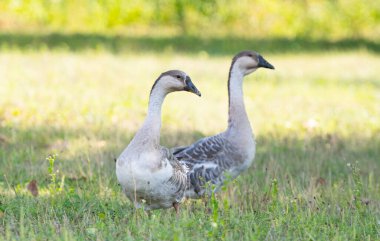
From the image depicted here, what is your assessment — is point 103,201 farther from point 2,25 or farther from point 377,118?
point 2,25

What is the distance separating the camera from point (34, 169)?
761 centimetres

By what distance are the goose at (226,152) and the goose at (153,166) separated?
0.56 meters

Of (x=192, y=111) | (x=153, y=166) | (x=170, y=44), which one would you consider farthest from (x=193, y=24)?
(x=153, y=166)

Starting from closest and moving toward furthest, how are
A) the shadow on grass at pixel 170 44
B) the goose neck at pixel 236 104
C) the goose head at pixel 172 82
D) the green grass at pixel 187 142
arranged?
the green grass at pixel 187 142 → the goose head at pixel 172 82 → the goose neck at pixel 236 104 → the shadow on grass at pixel 170 44

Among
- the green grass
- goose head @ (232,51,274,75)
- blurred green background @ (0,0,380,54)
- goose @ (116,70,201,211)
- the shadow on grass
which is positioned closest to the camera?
the green grass

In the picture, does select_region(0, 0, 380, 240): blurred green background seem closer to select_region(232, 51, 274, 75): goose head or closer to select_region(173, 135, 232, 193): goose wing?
select_region(173, 135, 232, 193): goose wing

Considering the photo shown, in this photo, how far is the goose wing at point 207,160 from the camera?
667 centimetres

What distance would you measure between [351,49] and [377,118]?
1396 cm

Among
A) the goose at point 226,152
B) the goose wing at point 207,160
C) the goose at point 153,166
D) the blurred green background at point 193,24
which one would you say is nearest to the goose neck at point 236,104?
the goose at point 226,152

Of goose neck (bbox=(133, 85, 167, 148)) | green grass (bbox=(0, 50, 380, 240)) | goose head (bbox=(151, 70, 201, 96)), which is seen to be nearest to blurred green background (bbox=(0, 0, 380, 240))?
green grass (bbox=(0, 50, 380, 240))

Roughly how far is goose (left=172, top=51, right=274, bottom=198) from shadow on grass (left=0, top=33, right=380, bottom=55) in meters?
14.1

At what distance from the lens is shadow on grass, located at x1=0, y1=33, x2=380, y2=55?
22.1 metres

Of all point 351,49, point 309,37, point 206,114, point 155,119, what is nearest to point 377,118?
point 206,114

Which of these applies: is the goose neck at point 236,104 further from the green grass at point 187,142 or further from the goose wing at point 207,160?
the green grass at point 187,142
